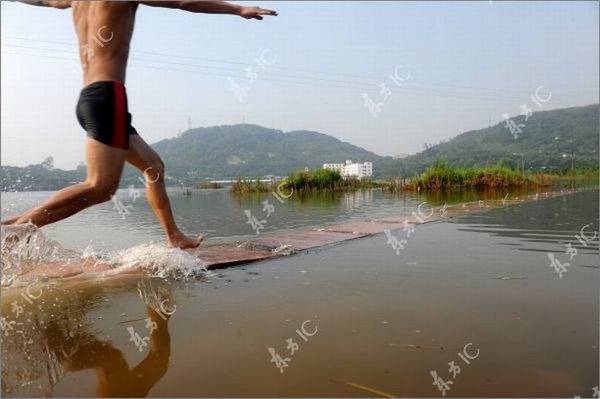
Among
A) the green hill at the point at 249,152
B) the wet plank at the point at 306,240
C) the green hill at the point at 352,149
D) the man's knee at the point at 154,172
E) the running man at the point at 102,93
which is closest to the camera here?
the running man at the point at 102,93

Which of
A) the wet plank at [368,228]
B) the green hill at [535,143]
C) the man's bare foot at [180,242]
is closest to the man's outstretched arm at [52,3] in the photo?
the man's bare foot at [180,242]

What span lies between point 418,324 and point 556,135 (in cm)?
8293

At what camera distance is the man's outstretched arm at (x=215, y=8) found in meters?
2.71

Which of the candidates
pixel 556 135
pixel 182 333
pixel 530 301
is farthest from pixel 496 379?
pixel 556 135

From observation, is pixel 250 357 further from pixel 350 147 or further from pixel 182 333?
pixel 350 147

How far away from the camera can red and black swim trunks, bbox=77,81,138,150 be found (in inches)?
102

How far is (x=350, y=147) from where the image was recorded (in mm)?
56531

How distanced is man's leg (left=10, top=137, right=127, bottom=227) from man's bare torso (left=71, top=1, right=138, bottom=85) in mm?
423

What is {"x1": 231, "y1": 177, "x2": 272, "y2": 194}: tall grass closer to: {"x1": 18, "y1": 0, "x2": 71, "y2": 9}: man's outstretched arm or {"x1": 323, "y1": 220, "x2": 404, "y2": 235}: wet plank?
{"x1": 323, "y1": 220, "x2": 404, "y2": 235}: wet plank

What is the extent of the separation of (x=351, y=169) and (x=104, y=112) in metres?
25.7

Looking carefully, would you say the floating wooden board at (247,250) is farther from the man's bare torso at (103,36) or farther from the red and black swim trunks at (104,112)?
the man's bare torso at (103,36)

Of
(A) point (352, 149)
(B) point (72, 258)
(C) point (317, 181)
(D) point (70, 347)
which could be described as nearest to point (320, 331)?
(D) point (70, 347)

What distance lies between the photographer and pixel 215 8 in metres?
2.81

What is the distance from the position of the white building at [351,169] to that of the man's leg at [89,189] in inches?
861
